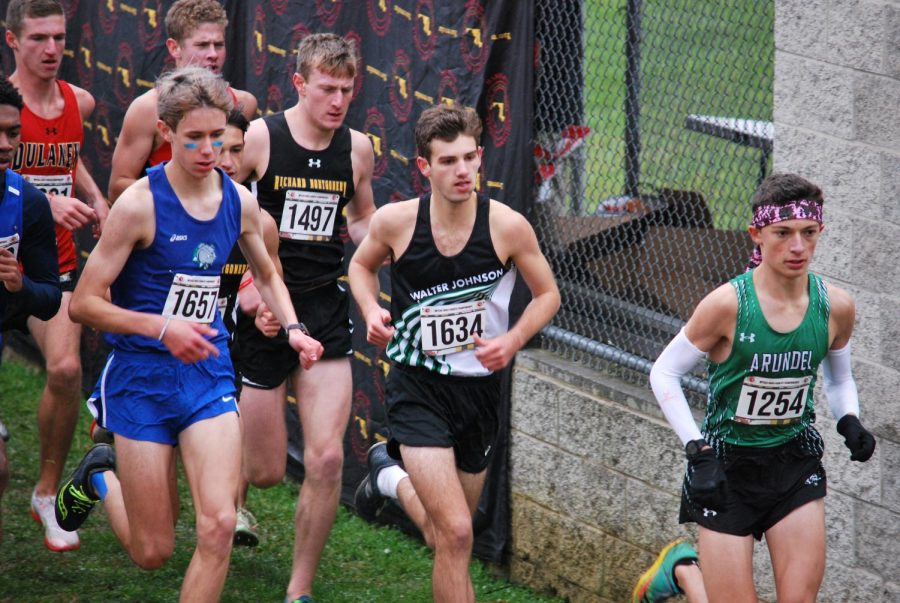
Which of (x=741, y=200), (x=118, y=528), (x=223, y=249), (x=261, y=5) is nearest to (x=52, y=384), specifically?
(x=118, y=528)

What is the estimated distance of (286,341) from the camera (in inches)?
264

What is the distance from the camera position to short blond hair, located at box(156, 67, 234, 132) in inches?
209

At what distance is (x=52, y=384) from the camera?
715 centimetres

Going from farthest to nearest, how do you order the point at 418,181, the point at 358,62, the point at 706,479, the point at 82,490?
the point at 358,62 → the point at 418,181 → the point at 82,490 → the point at 706,479

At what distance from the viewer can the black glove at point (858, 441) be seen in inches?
193

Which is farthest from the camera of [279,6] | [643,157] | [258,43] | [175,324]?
[258,43]

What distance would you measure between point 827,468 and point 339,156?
2.60 m

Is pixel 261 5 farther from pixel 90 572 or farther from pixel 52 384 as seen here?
pixel 90 572

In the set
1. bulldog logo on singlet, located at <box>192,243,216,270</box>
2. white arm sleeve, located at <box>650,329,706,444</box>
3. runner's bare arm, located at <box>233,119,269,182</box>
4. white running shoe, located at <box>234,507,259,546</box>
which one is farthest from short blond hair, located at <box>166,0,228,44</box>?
white arm sleeve, located at <box>650,329,706,444</box>

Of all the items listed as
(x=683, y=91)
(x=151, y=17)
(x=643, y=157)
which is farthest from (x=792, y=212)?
(x=151, y=17)

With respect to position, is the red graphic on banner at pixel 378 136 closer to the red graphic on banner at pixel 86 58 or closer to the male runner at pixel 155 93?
the male runner at pixel 155 93

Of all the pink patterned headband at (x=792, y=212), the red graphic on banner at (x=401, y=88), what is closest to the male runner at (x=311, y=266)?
the red graphic on banner at (x=401, y=88)

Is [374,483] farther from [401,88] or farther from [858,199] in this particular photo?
[858,199]

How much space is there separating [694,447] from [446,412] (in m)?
1.19
